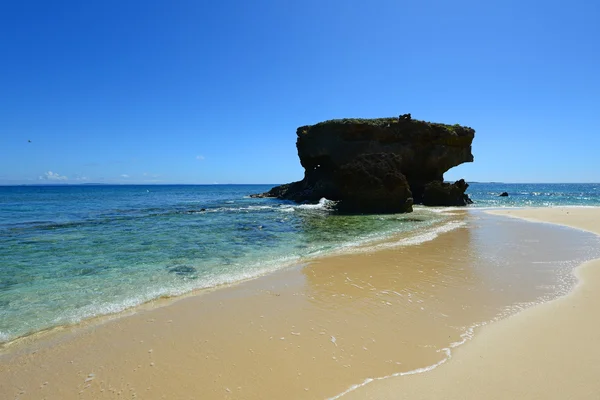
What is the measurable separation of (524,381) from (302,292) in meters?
4.12

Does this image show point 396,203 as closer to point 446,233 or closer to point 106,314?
point 446,233

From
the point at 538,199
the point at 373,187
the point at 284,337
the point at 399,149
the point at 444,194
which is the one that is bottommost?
the point at 284,337

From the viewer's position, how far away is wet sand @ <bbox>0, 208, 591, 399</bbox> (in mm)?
3727

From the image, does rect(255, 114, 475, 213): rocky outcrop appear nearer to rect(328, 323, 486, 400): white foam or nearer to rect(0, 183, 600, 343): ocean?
rect(0, 183, 600, 343): ocean

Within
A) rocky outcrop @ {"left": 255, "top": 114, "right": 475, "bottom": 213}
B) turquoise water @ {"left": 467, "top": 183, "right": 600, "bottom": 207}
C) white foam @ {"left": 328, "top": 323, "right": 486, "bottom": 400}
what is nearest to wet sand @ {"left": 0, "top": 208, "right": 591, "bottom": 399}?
white foam @ {"left": 328, "top": 323, "right": 486, "bottom": 400}

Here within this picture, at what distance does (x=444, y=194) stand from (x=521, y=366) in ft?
108

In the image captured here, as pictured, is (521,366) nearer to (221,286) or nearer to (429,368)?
(429,368)

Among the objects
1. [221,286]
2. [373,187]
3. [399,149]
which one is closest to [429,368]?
[221,286]

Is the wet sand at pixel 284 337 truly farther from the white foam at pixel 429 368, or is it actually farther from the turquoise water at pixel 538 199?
the turquoise water at pixel 538 199

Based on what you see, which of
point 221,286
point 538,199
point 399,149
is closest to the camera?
point 221,286

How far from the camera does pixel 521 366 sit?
153 inches

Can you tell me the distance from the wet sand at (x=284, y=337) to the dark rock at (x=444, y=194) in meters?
27.1

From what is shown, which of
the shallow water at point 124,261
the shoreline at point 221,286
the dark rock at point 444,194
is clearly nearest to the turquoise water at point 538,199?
the dark rock at point 444,194

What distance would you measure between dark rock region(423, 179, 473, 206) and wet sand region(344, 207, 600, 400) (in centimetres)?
3056
